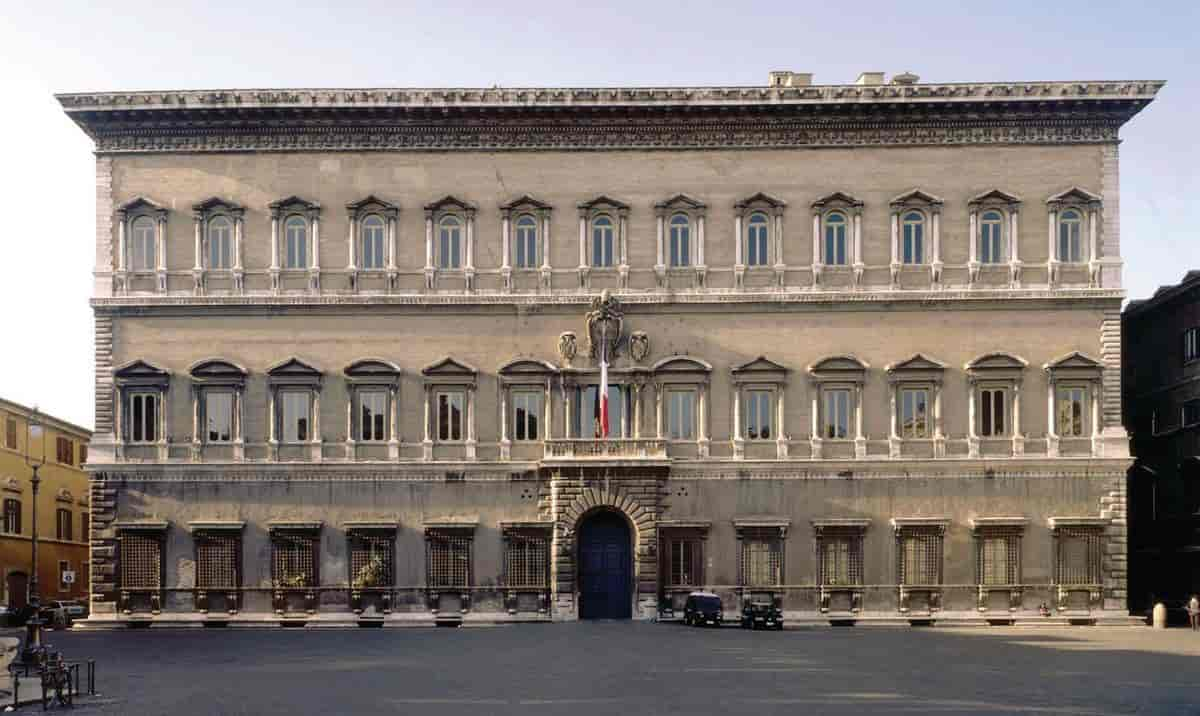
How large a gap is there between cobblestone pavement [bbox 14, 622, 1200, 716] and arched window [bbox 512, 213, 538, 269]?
14.2m

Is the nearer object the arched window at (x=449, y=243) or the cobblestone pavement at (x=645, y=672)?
the cobblestone pavement at (x=645, y=672)

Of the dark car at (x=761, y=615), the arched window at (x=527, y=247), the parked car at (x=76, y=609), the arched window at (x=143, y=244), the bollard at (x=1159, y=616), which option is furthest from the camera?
the parked car at (x=76, y=609)

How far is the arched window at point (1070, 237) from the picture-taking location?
57062mm

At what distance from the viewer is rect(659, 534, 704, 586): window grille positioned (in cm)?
5653

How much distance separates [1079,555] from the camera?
2215 inches

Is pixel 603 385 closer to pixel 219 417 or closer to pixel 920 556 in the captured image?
Result: pixel 920 556

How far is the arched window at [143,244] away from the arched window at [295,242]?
16.8 ft

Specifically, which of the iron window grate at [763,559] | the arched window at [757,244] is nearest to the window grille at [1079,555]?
the iron window grate at [763,559]

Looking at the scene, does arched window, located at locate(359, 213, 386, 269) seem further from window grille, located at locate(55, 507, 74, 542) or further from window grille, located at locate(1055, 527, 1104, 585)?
window grille, located at locate(55, 507, 74, 542)

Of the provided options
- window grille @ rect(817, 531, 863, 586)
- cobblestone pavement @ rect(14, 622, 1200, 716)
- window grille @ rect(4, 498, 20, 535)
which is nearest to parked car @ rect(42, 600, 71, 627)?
cobblestone pavement @ rect(14, 622, 1200, 716)

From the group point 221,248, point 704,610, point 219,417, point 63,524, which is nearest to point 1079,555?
point 704,610

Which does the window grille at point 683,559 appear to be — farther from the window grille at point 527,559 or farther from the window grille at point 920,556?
the window grille at point 920,556


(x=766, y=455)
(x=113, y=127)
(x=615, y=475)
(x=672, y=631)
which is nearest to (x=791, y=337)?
(x=766, y=455)

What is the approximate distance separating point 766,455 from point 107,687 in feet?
98.4
